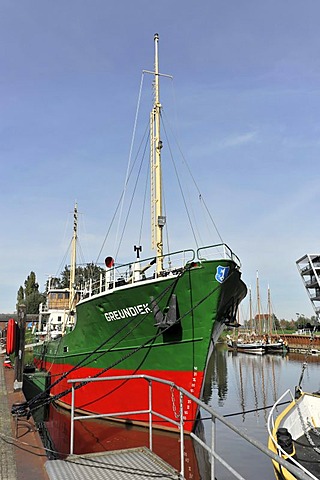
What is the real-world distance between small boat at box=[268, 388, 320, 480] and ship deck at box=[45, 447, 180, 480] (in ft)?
6.49

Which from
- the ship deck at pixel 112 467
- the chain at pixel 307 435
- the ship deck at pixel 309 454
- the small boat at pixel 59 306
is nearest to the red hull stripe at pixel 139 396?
the chain at pixel 307 435

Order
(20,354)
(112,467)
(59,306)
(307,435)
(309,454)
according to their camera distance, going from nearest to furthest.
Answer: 1. (112,467)
2. (309,454)
3. (307,435)
4. (20,354)
5. (59,306)

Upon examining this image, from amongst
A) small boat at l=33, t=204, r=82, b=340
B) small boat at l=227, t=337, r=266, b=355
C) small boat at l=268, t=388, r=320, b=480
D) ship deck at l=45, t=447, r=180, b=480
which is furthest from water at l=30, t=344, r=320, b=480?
small boat at l=227, t=337, r=266, b=355

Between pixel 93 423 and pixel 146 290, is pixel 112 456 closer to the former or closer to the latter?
pixel 146 290

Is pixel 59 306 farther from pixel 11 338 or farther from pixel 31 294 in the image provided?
pixel 31 294

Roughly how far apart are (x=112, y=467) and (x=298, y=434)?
483 centimetres

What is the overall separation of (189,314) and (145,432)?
3.52 m

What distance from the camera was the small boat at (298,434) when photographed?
692 centimetres

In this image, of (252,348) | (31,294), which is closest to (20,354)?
(252,348)

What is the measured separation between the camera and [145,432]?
457 inches

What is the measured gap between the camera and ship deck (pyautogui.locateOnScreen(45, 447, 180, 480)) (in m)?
5.36

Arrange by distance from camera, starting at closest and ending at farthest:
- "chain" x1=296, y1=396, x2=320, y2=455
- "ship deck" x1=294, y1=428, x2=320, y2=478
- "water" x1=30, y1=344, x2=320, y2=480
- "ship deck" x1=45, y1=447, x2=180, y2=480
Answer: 1. "ship deck" x1=45, y1=447, x2=180, y2=480
2. "ship deck" x1=294, y1=428, x2=320, y2=478
3. "chain" x1=296, y1=396, x2=320, y2=455
4. "water" x1=30, y1=344, x2=320, y2=480

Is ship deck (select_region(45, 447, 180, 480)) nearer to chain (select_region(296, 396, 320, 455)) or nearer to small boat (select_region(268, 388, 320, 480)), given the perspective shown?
small boat (select_region(268, 388, 320, 480))

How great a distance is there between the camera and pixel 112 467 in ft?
18.7
